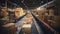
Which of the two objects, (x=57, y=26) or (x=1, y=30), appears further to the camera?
(x=57, y=26)

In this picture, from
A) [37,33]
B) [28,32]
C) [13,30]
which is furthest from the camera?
[37,33]

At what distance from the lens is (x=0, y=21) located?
296 cm

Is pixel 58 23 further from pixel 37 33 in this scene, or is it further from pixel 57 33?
pixel 37 33

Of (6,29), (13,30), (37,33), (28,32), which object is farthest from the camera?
(37,33)

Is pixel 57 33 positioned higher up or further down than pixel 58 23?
further down

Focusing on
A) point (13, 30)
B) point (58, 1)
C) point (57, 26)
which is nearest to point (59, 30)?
point (57, 26)

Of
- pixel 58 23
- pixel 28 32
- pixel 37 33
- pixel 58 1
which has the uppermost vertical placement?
pixel 58 1

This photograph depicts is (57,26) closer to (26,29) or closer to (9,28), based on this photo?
(26,29)

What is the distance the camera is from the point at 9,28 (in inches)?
95.5

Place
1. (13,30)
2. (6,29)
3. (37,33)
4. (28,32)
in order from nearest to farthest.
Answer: (6,29), (13,30), (28,32), (37,33)

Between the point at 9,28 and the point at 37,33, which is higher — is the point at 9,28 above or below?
above

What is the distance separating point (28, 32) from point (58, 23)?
2.25 ft

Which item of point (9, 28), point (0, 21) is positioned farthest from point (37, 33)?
point (9, 28)

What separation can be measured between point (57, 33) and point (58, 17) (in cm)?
31
